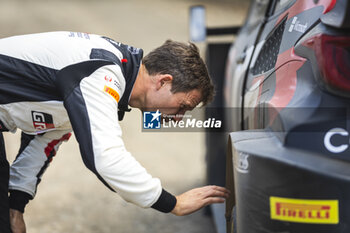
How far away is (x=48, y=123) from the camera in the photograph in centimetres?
175

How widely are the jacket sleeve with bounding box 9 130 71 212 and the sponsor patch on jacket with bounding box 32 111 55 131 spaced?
312 mm

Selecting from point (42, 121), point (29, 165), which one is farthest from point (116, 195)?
point (42, 121)

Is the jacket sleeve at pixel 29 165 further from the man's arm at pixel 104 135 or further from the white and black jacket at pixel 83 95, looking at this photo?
the man's arm at pixel 104 135

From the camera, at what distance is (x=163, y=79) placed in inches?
68.1

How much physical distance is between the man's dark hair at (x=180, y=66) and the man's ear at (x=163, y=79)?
0.07ft

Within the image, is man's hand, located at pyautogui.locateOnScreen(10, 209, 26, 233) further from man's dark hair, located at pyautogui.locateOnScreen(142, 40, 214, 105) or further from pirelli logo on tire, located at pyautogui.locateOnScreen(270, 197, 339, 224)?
pirelli logo on tire, located at pyautogui.locateOnScreen(270, 197, 339, 224)

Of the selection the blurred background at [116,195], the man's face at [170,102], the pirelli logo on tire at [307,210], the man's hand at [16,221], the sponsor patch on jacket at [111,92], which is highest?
the sponsor patch on jacket at [111,92]

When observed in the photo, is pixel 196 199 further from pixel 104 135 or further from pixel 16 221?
pixel 16 221

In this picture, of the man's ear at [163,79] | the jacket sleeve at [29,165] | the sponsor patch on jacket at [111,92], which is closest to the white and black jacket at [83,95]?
the sponsor patch on jacket at [111,92]

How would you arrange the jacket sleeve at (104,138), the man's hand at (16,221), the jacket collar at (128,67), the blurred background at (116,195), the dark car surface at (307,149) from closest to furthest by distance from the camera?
the dark car surface at (307,149), the jacket sleeve at (104,138), the jacket collar at (128,67), the man's hand at (16,221), the blurred background at (116,195)

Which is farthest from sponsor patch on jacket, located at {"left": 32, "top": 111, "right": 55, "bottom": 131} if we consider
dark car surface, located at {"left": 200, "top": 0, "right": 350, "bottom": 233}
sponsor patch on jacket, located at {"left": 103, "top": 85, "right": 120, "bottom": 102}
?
dark car surface, located at {"left": 200, "top": 0, "right": 350, "bottom": 233}

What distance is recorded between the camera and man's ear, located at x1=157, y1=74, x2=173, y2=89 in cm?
172

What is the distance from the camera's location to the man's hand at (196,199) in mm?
1532

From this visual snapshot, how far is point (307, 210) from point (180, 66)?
883 mm
